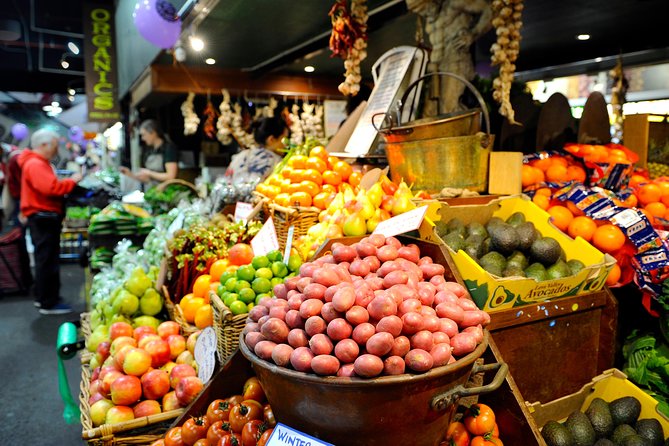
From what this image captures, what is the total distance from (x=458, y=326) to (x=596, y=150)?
204 cm

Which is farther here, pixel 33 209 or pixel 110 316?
→ pixel 33 209

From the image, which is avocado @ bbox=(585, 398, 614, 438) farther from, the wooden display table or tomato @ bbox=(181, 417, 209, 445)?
tomato @ bbox=(181, 417, 209, 445)

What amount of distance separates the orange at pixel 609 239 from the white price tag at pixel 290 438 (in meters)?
1.60

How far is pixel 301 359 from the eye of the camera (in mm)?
1156

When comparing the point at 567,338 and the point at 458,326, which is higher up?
the point at 458,326

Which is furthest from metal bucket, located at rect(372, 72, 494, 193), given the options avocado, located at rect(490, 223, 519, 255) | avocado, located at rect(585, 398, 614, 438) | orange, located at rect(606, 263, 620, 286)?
avocado, located at rect(585, 398, 614, 438)

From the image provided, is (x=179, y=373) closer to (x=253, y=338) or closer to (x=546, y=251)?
(x=253, y=338)

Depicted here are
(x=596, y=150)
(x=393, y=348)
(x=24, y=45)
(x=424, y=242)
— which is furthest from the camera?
(x=24, y=45)

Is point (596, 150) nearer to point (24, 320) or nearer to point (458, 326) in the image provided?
point (458, 326)

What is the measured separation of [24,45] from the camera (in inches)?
642

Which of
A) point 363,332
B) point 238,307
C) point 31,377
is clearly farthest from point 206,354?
point 31,377

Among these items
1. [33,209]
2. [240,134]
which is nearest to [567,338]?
[33,209]

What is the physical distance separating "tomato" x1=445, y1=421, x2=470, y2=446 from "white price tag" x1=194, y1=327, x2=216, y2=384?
889 millimetres

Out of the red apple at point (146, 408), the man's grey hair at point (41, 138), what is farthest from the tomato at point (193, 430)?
the man's grey hair at point (41, 138)
